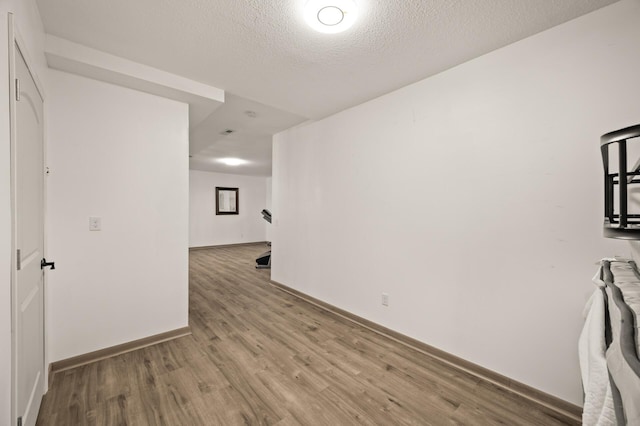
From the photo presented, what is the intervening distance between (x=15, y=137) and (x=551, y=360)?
314 cm

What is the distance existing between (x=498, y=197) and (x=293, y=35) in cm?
184

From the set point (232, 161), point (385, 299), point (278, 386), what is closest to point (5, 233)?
point (278, 386)

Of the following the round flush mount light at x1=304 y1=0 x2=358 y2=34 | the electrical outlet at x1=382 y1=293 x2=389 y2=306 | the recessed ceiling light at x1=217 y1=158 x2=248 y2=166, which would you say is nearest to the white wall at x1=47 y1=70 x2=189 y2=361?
the round flush mount light at x1=304 y1=0 x2=358 y2=34

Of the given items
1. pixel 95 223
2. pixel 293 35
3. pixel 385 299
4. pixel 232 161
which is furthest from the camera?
pixel 232 161

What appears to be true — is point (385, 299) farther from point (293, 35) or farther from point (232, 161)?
point (232, 161)

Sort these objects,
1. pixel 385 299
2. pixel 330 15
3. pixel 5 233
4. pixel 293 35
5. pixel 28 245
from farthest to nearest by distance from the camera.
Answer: pixel 385 299 → pixel 293 35 → pixel 330 15 → pixel 28 245 → pixel 5 233

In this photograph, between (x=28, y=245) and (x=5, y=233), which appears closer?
(x=5, y=233)

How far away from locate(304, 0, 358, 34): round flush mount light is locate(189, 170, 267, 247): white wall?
728 cm

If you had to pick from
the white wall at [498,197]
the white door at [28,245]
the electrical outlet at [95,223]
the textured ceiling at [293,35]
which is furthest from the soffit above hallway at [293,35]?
the electrical outlet at [95,223]

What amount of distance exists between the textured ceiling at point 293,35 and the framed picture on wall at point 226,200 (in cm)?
646

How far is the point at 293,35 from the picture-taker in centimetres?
181

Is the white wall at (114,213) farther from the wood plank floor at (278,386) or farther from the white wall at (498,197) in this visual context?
the white wall at (498,197)

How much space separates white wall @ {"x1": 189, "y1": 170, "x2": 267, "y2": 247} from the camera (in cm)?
803

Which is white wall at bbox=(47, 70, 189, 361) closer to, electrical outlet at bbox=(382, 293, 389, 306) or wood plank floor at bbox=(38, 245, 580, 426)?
wood plank floor at bbox=(38, 245, 580, 426)
